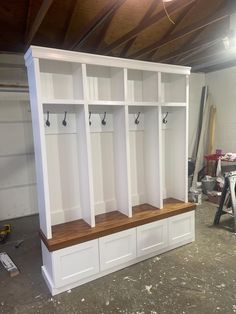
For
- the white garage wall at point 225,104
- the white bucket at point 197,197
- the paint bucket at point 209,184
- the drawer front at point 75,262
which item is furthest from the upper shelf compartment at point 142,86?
the white garage wall at point 225,104

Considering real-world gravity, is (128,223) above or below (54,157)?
below

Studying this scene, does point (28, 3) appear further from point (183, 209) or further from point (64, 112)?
point (183, 209)

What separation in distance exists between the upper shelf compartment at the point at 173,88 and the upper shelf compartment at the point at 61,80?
1.08m

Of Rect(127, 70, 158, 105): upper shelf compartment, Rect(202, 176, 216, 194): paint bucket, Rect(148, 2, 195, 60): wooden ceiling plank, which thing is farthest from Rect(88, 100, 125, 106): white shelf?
Rect(202, 176, 216, 194): paint bucket

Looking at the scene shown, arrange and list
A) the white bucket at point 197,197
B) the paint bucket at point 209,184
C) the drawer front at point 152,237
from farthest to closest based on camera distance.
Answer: the paint bucket at point 209,184 → the white bucket at point 197,197 → the drawer front at point 152,237

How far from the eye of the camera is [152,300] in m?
1.99

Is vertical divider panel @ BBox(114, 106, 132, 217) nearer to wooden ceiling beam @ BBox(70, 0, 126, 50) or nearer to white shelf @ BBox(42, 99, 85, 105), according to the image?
white shelf @ BBox(42, 99, 85, 105)

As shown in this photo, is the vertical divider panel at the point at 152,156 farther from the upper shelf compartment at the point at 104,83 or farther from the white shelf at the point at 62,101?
the white shelf at the point at 62,101

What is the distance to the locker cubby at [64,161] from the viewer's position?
236 centimetres

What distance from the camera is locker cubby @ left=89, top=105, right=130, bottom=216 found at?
2529 mm

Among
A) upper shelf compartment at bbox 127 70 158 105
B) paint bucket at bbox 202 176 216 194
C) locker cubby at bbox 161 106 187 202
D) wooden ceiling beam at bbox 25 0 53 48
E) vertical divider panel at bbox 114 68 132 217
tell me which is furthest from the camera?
paint bucket at bbox 202 176 216 194

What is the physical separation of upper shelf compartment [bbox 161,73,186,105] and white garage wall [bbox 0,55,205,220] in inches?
83.0

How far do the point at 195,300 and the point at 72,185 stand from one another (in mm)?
1549

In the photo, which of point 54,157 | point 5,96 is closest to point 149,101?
point 54,157
